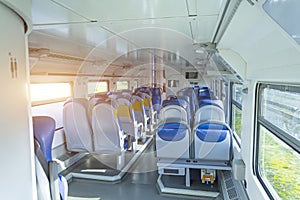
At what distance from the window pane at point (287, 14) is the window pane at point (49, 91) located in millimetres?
3501

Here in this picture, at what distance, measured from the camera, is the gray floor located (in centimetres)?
290

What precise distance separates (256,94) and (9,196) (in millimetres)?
2266

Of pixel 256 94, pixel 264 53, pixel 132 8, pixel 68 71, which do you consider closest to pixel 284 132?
pixel 264 53

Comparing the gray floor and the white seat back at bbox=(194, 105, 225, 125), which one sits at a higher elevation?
the white seat back at bbox=(194, 105, 225, 125)

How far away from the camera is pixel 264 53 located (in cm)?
175

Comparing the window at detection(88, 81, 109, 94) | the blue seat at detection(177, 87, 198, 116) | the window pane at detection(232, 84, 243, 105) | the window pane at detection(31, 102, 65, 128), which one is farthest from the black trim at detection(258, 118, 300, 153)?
the window at detection(88, 81, 109, 94)

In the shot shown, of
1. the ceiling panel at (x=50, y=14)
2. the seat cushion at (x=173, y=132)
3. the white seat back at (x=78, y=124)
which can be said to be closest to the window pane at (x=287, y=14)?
the ceiling panel at (x=50, y=14)

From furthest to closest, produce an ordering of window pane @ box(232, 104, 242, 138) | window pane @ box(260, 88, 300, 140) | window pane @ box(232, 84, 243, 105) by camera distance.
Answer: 1. window pane @ box(232, 104, 242, 138)
2. window pane @ box(232, 84, 243, 105)
3. window pane @ box(260, 88, 300, 140)

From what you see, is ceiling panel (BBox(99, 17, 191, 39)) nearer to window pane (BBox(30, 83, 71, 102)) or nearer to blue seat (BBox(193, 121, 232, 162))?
blue seat (BBox(193, 121, 232, 162))

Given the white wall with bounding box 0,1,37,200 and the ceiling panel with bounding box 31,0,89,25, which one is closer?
the white wall with bounding box 0,1,37,200

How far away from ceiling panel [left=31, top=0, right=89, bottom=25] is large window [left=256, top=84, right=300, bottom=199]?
5.14 ft

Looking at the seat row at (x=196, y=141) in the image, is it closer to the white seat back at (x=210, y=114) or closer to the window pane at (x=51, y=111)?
the white seat back at (x=210, y=114)

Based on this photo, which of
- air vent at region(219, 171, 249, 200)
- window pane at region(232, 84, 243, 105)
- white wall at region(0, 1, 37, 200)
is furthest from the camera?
window pane at region(232, 84, 243, 105)

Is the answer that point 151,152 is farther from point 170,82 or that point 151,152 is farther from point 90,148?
point 170,82
